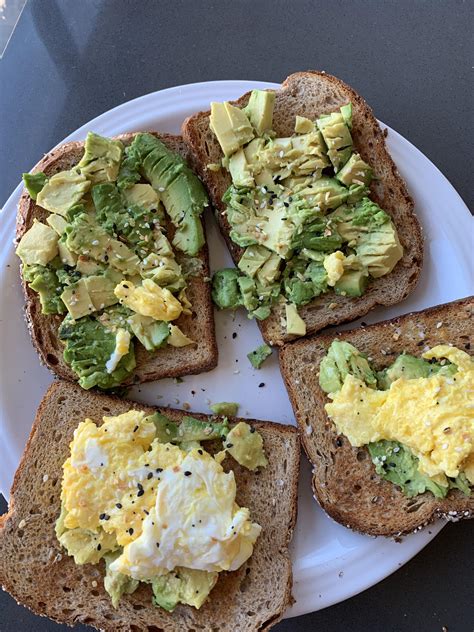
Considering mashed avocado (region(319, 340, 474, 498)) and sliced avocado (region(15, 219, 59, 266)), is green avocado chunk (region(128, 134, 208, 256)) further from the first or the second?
mashed avocado (region(319, 340, 474, 498))

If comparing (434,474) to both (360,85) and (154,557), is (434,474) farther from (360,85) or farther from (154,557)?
(360,85)

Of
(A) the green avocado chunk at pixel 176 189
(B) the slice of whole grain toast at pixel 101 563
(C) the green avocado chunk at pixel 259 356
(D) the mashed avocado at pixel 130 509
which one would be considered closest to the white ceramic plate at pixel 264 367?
(C) the green avocado chunk at pixel 259 356

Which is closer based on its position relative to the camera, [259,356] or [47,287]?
[47,287]

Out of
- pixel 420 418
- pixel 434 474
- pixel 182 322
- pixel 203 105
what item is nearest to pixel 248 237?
pixel 182 322

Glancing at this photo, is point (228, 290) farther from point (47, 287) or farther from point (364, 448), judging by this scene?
point (364, 448)

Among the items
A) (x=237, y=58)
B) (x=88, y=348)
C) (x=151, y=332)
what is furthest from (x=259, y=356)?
(x=237, y=58)
